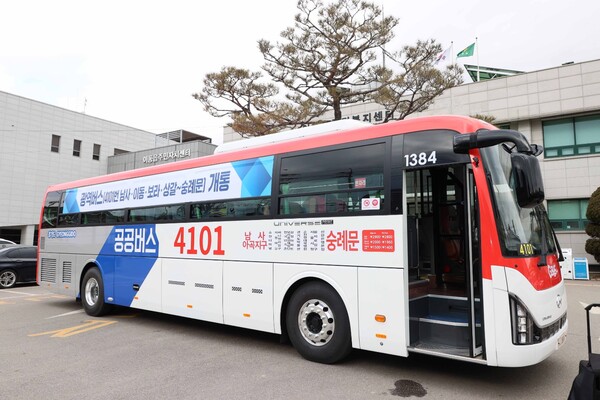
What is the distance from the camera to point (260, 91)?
641 inches

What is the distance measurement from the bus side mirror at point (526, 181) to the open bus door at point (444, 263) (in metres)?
0.45

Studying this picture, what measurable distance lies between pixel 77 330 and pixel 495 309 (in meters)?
7.39

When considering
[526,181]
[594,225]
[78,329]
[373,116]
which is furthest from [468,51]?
[78,329]

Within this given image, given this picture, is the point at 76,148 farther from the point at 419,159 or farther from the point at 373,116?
the point at 419,159

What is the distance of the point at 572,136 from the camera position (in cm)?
1977

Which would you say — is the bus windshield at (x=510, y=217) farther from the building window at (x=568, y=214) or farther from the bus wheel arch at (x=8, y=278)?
the building window at (x=568, y=214)

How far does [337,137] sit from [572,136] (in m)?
19.0

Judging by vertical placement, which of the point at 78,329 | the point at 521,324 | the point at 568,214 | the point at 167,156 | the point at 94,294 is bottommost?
the point at 78,329

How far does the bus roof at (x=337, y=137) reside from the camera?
480 centimetres

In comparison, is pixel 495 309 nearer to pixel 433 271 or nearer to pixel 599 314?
pixel 433 271

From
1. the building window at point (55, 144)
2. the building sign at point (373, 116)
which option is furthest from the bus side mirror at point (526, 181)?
the building window at point (55, 144)

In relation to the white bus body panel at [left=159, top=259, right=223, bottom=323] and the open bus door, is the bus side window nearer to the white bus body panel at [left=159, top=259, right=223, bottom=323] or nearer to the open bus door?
the white bus body panel at [left=159, top=259, right=223, bottom=323]

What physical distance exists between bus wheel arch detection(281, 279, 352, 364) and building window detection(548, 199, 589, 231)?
18407 millimetres

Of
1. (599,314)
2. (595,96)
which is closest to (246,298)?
(599,314)
